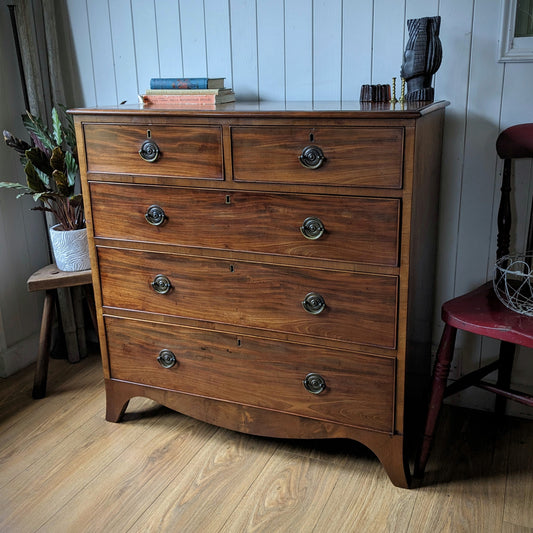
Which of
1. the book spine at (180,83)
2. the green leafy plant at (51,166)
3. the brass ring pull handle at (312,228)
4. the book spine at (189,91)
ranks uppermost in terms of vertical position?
the book spine at (180,83)

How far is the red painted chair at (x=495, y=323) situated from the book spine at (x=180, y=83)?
0.90 m

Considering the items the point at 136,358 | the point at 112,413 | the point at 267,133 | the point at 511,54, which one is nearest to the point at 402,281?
the point at 267,133

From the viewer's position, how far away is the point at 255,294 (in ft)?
5.60

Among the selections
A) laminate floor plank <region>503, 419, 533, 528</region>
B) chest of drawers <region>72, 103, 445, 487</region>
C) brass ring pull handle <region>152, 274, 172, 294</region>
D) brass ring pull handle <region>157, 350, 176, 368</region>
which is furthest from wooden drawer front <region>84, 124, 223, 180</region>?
laminate floor plank <region>503, 419, 533, 528</region>

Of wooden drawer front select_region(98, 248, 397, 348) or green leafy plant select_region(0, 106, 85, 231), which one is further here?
green leafy plant select_region(0, 106, 85, 231)

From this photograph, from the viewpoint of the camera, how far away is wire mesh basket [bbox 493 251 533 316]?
1.58 meters

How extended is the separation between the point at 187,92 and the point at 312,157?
560mm

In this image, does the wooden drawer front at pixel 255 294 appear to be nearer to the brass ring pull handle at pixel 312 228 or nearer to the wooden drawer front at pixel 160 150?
the brass ring pull handle at pixel 312 228

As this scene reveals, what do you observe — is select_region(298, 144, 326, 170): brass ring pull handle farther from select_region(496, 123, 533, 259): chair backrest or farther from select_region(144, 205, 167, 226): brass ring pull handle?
select_region(496, 123, 533, 259): chair backrest

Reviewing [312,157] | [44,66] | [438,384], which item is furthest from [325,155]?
[44,66]

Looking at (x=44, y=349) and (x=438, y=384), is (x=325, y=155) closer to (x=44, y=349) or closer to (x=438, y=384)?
(x=438, y=384)

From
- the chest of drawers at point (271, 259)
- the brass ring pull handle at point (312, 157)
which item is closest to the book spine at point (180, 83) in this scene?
the chest of drawers at point (271, 259)

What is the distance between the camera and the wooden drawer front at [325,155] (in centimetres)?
145

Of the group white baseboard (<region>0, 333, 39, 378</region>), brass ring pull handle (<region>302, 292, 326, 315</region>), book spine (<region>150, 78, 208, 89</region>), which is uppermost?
book spine (<region>150, 78, 208, 89</region>)
